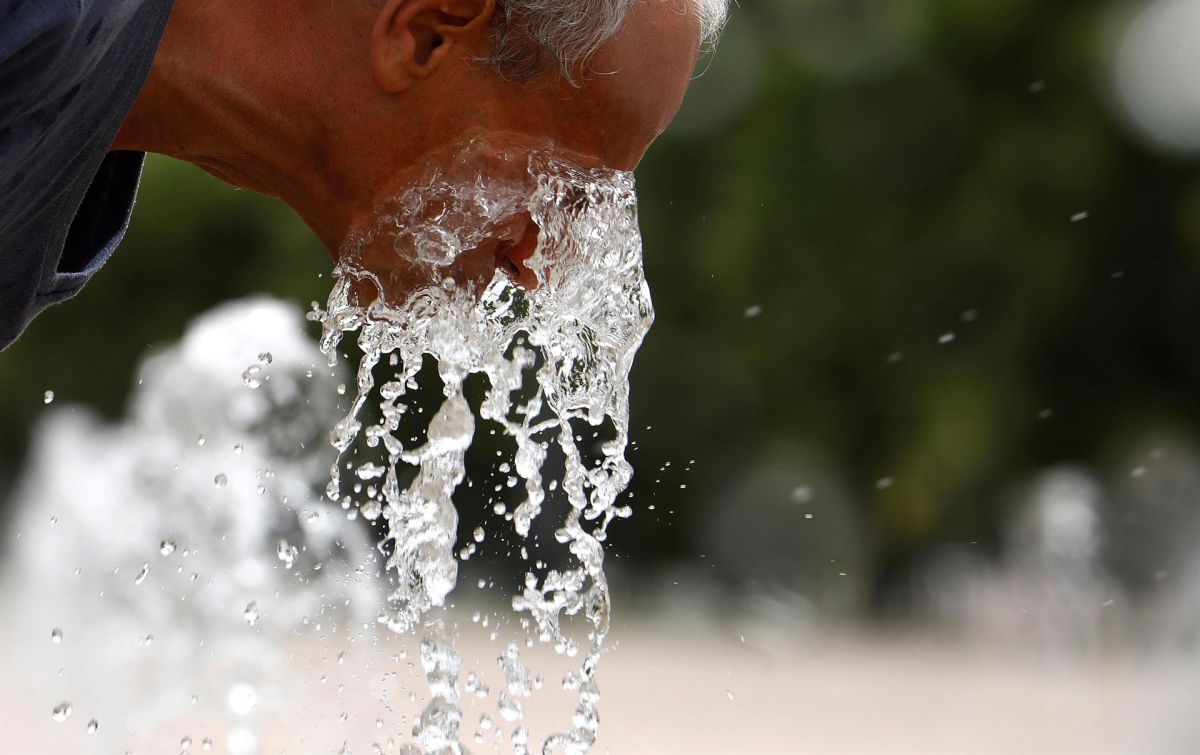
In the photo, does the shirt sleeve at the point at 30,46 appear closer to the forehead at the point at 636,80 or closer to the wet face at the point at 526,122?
the wet face at the point at 526,122

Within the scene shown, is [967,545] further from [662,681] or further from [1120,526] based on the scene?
[662,681]

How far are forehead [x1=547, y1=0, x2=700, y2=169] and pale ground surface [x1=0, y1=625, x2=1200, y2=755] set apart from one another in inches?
116

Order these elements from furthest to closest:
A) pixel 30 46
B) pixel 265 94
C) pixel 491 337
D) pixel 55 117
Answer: pixel 491 337, pixel 265 94, pixel 55 117, pixel 30 46

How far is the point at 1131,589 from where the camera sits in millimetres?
14086

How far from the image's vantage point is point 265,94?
→ 6.19 feet

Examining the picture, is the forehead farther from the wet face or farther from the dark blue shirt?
the dark blue shirt

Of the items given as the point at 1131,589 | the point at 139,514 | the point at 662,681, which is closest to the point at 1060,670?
the point at 1131,589

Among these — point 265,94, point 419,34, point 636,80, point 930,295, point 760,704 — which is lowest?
point 265,94

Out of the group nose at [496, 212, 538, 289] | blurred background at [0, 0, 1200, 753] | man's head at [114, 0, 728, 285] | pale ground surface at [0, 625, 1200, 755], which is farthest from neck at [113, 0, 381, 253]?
blurred background at [0, 0, 1200, 753]

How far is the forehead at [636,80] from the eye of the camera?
2000 millimetres

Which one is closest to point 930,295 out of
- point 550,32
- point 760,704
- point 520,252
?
point 760,704

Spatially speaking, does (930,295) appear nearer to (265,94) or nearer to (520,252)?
(520,252)

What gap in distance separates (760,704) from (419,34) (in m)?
8.65

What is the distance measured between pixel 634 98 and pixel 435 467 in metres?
0.99
